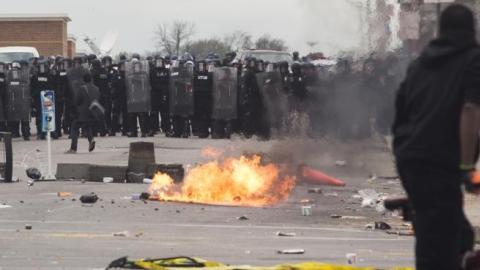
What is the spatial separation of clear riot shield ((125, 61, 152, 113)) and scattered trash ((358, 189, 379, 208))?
1111cm

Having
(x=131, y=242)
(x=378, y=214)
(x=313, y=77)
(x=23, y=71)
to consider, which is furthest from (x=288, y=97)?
(x=131, y=242)

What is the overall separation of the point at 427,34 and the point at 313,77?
21.6 feet

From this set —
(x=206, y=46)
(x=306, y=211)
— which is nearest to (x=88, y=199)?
(x=306, y=211)

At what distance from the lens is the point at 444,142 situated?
20.5 feet

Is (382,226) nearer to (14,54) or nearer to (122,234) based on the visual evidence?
(122,234)

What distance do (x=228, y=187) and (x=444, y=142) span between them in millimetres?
11003

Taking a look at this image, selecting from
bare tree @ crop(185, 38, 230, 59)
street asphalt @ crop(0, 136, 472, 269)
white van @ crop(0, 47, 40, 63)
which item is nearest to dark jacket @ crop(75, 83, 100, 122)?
street asphalt @ crop(0, 136, 472, 269)

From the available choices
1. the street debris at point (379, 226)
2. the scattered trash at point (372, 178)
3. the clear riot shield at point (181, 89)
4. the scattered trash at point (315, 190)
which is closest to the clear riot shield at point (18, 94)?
the clear riot shield at point (181, 89)

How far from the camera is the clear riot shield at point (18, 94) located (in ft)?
94.4

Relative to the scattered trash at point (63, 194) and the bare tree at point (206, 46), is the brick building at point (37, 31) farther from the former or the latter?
the scattered trash at point (63, 194)

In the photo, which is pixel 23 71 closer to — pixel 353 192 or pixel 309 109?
pixel 309 109

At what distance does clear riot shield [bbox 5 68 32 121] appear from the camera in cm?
2878

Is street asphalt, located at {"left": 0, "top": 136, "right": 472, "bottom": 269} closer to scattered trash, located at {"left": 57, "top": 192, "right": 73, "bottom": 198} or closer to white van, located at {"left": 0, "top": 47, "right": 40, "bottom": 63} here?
scattered trash, located at {"left": 57, "top": 192, "right": 73, "bottom": 198}

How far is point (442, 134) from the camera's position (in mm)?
6258
